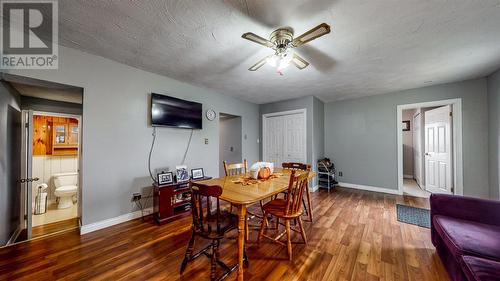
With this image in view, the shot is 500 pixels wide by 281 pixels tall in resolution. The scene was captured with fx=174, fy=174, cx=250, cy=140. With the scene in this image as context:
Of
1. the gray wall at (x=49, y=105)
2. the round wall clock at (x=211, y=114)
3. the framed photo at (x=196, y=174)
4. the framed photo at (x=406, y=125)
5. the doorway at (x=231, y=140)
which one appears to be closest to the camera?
the gray wall at (x=49, y=105)

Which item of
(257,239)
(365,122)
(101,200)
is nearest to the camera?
(257,239)

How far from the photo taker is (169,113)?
9.96 feet

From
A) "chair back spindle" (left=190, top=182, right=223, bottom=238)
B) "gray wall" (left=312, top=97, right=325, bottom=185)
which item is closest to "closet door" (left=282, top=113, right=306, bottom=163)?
"gray wall" (left=312, top=97, right=325, bottom=185)

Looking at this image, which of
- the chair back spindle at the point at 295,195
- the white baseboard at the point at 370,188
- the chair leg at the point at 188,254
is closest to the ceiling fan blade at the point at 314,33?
the chair back spindle at the point at 295,195

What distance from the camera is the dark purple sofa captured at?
3.57 ft

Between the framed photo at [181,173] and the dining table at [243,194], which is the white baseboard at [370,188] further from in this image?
the framed photo at [181,173]

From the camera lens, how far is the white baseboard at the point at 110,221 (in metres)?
2.27

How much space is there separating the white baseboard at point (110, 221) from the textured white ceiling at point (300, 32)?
2.27 metres

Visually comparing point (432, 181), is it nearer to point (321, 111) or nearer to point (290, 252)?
point (321, 111)

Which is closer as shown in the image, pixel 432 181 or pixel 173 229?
pixel 173 229

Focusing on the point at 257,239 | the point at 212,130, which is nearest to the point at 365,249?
the point at 257,239

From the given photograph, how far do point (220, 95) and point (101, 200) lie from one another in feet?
9.38

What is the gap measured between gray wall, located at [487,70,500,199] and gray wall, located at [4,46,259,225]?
5.24 meters

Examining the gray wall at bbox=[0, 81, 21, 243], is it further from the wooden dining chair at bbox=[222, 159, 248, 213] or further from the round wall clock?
the round wall clock
